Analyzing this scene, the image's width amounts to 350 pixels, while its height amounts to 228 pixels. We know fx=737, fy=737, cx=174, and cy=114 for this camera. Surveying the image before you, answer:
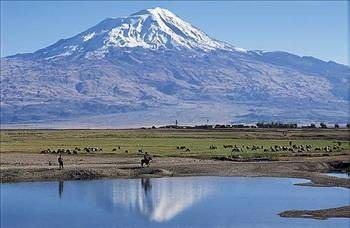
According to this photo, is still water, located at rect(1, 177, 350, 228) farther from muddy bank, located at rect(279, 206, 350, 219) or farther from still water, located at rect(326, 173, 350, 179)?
still water, located at rect(326, 173, 350, 179)

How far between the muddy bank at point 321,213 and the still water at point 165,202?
90cm

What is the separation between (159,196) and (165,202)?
2.94m

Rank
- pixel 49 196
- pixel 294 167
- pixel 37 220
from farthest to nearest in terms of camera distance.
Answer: pixel 294 167 → pixel 49 196 → pixel 37 220

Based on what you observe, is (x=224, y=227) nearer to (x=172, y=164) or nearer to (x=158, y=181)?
(x=158, y=181)

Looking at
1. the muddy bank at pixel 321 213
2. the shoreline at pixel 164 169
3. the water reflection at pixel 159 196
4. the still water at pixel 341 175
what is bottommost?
the muddy bank at pixel 321 213

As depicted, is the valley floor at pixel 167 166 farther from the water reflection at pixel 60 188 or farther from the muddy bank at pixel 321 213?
the muddy bank at pixel 321 213

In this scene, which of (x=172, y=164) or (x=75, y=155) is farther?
(x=75, y=155)

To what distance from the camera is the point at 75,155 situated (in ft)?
263

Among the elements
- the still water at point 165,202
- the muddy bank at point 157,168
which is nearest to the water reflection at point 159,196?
the still water at point 165,202

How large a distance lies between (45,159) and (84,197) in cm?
2515

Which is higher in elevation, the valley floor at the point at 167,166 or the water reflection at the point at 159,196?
the valley floor at the point at 167,166

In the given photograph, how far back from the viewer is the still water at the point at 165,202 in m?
39.5

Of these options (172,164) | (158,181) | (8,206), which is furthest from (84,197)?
(172,164)

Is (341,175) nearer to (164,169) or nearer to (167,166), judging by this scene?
(164,169)
